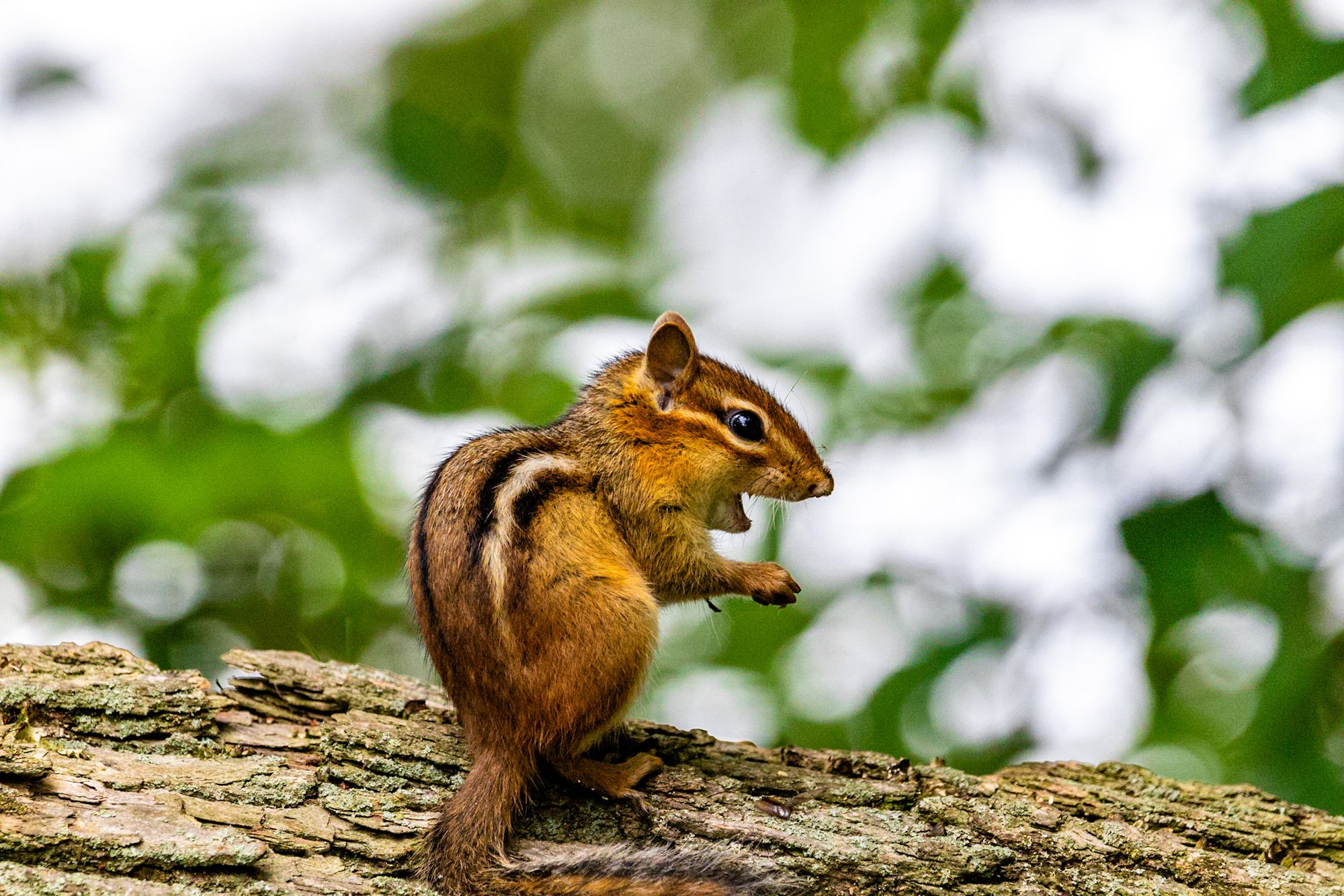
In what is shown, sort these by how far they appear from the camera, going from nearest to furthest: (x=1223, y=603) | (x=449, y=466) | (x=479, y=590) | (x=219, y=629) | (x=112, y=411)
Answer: (x=479, y=590) → (x=449, y=466) → (x=1223, y=603) → (x=112, y=411) → (x=219, y=629)

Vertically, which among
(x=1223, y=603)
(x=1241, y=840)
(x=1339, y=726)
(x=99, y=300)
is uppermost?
(x=99, y=300)

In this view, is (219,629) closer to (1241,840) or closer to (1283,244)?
(1241,840)

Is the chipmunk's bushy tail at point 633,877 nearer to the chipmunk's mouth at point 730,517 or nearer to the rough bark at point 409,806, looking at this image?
the rough bark at point 409,806

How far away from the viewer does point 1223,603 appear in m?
3.67

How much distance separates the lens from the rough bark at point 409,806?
2.53m

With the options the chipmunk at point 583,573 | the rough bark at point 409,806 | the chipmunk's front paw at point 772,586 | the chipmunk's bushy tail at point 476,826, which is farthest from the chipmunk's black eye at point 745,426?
the chipmunk's bushy tail at point 476,826

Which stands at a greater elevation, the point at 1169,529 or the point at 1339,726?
the point at 1169,529

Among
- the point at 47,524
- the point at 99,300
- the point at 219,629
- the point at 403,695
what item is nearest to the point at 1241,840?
the point at 403,695

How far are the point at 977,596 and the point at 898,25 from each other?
2.44 meters

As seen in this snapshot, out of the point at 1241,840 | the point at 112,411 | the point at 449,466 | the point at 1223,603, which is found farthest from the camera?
the point at 112,411

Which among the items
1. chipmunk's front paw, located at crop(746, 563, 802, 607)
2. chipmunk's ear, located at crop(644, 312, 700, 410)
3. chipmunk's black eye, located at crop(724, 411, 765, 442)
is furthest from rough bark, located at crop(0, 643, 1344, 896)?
chipmunk's ear, located at crop(644, 312, 700, 410)

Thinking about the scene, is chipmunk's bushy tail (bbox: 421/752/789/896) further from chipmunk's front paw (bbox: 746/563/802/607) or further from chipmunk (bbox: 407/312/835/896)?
chipmunk's front paw (bbox: 746/563/802/607)

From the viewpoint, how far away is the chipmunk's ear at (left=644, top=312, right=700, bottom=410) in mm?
3818

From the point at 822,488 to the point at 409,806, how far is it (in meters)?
1.81
